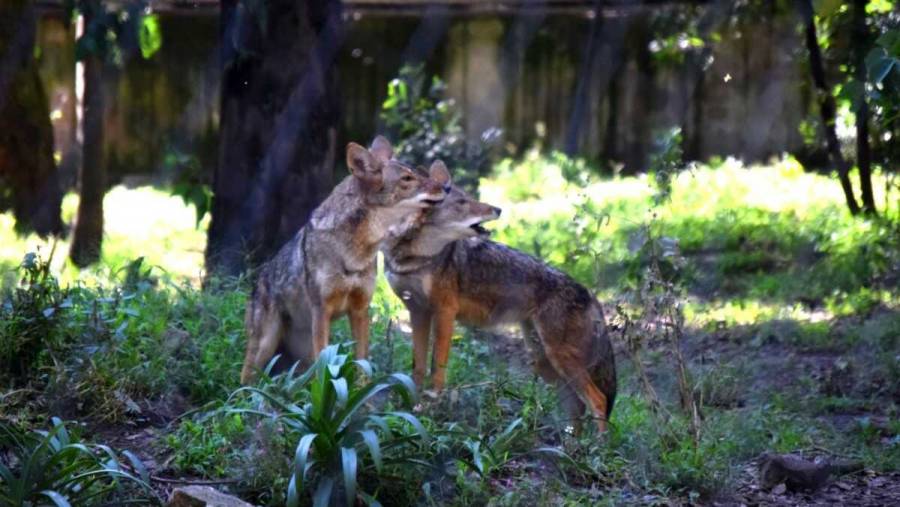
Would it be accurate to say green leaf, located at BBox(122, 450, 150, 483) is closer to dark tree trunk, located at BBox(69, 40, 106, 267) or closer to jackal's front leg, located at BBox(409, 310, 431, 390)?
jackal's front leg, located at BBox(409, 310, 431, 390)

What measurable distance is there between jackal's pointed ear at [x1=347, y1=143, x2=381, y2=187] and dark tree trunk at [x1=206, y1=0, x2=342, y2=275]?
1.99 meters

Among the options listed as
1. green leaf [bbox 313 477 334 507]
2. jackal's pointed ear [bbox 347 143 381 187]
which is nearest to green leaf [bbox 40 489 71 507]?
green leaf [bbox 313 477 334 507]

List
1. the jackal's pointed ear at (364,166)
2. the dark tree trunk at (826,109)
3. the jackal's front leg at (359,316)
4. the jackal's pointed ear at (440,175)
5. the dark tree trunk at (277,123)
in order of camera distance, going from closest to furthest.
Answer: the jackal's front leg at (359,316) < the jackal's pointed ear at (364,166) < the jackal's pointed ear at (440,175) < the dark tree trunk at (277,123) < the dark tree trunk at (826,109)

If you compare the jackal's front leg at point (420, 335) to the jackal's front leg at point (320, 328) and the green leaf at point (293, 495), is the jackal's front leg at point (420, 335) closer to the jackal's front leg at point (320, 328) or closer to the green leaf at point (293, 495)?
the jackal's front leg at point (320, 328)

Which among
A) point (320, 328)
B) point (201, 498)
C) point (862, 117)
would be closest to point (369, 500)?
point (201, 498)

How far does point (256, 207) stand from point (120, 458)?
3421mm

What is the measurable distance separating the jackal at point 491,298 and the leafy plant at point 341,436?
4.89 ft

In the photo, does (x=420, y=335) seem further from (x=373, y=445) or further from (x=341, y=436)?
(x=373, y=445)

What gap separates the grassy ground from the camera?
474cm

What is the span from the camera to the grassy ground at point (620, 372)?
474 cm

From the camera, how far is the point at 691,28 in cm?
1246

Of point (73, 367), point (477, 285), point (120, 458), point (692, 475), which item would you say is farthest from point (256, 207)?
point (692, 475)

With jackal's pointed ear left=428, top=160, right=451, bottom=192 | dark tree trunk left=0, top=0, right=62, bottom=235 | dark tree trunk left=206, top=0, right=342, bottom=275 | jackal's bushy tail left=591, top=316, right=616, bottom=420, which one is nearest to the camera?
jackal's bushy tail left=591, top=316, right=616, bottom=420

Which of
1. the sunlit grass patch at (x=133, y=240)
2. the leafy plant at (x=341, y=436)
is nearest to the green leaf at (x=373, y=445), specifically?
the leafy plant at (x=341, y=436)
